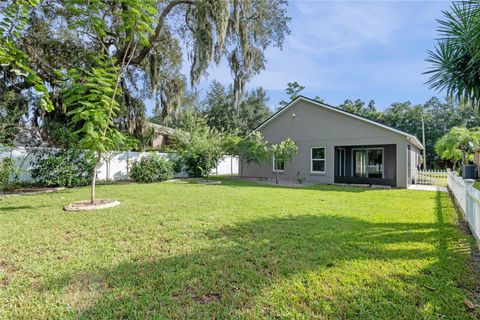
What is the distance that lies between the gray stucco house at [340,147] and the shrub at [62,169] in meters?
9.30

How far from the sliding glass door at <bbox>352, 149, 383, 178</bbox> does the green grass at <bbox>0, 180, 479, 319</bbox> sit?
31.5ft

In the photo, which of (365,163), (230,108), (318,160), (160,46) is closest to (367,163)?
(365,163)

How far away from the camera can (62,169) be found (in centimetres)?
1097

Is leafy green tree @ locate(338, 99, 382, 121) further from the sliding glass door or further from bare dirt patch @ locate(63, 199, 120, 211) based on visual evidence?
bare dirt patch @ locate(63, 199, 120, 211)

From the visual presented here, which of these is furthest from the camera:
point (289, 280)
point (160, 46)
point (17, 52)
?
point (160, 46)

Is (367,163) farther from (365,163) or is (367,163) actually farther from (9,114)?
(9,114)

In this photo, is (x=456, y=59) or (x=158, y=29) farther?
(x=158, y=29)

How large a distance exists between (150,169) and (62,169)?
4.03 metres

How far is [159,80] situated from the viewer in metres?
13.9

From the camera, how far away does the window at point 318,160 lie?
600 inches

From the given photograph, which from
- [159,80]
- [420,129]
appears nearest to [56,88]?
[159,80]

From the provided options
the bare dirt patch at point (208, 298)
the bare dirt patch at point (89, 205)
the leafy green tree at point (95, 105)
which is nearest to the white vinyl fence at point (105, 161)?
the bare dirt patch at point (89, 205)

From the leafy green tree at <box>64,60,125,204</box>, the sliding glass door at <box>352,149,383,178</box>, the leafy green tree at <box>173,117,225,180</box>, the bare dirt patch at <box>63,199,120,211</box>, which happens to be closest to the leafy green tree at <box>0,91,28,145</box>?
the leafy green tree at <box>64,60,125,204</box>

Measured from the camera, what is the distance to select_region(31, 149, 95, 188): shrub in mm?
10711
